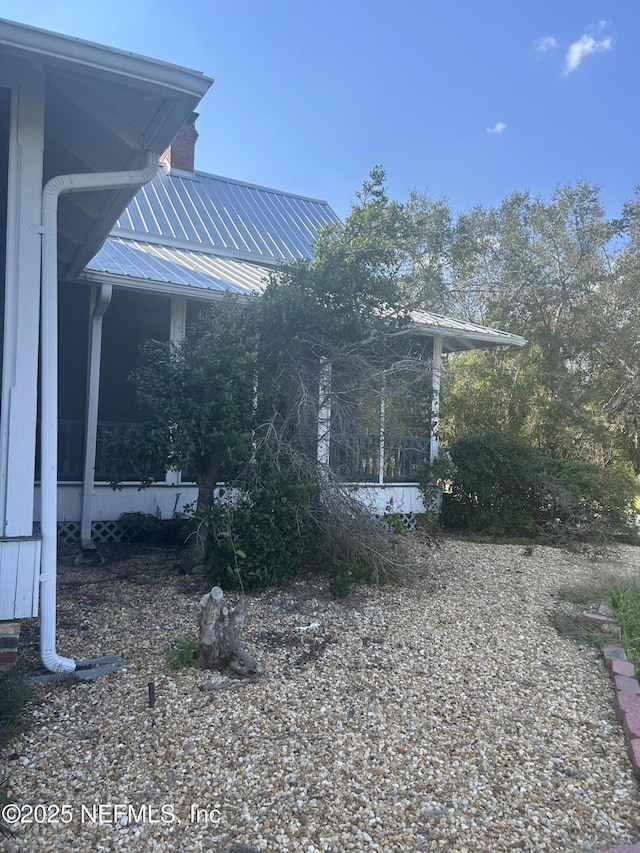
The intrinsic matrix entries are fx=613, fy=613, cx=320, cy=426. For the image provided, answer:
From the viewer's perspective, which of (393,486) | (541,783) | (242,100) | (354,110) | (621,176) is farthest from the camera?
(354,110)

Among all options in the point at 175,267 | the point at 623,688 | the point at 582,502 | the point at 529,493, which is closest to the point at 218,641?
the point at 623,688

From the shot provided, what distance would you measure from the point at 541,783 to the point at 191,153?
13.3 meters

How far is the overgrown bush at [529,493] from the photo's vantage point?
9.01 meters

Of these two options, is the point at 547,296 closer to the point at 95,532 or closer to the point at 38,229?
the point at 95,532

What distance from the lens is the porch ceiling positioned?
3.22 metres

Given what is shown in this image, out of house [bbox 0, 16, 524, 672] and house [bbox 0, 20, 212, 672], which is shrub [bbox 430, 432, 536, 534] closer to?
house [bbox 0, 16, 524, 672]

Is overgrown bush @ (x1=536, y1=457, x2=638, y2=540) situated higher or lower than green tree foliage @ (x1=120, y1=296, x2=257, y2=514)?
lower

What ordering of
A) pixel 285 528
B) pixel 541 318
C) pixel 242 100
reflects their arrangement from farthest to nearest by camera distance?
pixel 541 318
pixel 242 100
pixel 285 528

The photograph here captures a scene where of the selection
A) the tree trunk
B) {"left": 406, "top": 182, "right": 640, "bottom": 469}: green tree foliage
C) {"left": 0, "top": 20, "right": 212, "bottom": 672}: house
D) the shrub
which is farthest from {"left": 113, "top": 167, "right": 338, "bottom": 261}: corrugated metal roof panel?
{"left": 0, "top": 20, "right": 212, "bottom": 672}: house

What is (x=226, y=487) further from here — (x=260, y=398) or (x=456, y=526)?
(x=456, y=526)

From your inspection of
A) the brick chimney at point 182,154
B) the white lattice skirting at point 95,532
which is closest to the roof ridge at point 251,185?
the brick chimney at point 182,154

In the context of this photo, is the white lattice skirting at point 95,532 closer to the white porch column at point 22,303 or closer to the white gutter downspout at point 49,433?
the white gutter downspout at point 49,433

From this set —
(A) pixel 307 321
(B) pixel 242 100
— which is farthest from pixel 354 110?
(A) pixel 307 321

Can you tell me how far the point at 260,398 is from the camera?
557 centimetres
